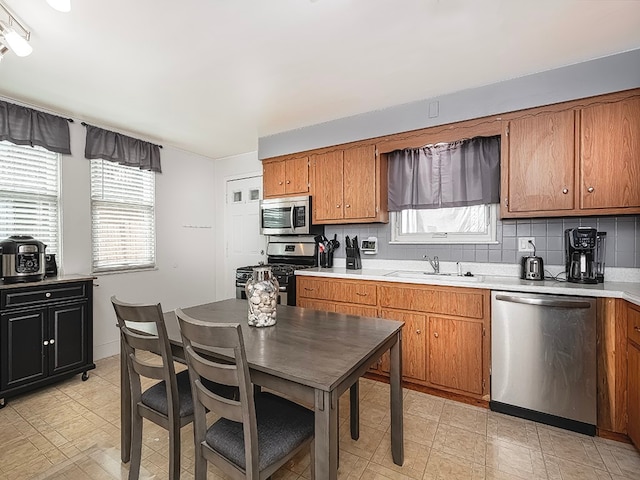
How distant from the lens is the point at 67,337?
2.85 meters

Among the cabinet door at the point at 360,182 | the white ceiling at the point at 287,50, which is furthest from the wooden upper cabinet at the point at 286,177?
the white ceiling at the point at 287,50

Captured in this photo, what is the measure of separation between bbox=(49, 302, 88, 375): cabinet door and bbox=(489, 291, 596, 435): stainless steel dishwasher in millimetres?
3600

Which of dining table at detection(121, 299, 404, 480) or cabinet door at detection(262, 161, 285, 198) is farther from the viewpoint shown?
cabinet door at detection(262, 161, 285, 198)

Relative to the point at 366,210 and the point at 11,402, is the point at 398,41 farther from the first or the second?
the point at 11,402

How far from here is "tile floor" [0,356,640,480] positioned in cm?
178

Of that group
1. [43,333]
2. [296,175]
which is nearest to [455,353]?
[296,175]

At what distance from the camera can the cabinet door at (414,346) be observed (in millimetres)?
2721

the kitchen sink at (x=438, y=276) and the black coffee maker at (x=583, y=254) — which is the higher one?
the black coffee maker at (x=583, y=254)

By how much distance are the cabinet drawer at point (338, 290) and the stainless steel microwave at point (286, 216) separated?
2.18 ft

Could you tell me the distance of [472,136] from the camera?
2.75 m

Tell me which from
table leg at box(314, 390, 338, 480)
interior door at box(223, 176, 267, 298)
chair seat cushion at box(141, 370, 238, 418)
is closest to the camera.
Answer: table leg at box(314, 390, 338, 480)

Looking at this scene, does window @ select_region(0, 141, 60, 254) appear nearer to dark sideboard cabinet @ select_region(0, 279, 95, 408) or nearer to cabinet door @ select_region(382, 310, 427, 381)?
dark sideboard cabinet @ select_region(0, 279, 95, 408)

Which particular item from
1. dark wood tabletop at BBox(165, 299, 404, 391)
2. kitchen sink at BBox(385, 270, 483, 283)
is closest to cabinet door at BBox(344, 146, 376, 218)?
kitchen sink at BBox(385, 270, 483, 283)

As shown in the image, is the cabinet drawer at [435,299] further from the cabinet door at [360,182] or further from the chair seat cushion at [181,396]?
the chair seat cushion at [181,396]
